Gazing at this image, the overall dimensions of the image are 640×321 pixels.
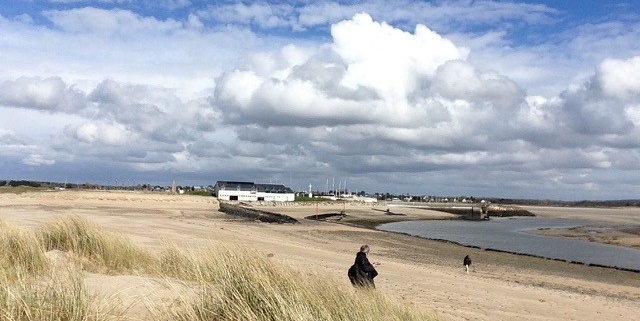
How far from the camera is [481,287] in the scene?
18.1 meters

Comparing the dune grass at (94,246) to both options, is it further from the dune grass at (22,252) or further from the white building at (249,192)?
the white building at (249,192)

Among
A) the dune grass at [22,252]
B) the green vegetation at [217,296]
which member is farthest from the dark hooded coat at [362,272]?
the dune grass at [22,252]

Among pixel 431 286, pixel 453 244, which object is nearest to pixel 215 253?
pixel 431 286

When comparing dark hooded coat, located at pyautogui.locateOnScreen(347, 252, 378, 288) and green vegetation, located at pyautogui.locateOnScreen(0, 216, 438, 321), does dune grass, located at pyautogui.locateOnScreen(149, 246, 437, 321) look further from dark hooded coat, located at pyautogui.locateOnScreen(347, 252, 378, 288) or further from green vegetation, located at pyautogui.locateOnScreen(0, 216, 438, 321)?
dark hooded coat, located at pyautogui.locateOnScreen(347, 252, 378, 288)

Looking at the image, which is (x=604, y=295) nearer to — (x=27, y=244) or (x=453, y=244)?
(x=27, y=244)

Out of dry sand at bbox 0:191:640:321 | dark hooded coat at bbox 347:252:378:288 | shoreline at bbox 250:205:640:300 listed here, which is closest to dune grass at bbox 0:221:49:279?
dry sand at bbox 0:191:640:321

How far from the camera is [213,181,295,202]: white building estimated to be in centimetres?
10806

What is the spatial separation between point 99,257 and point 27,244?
173 cm

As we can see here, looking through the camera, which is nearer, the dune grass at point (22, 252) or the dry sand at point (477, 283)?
the dune grass at point (22, 252)

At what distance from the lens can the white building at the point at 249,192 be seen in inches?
4254

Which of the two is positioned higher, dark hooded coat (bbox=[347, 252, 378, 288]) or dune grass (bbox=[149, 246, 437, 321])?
dune grass (bbox=[149, 246, 437, 321])

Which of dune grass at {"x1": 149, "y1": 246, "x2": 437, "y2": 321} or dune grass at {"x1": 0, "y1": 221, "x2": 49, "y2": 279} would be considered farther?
dune grass at {"x1": 0, "y1": 221, "x2": 49, "y2": 279}

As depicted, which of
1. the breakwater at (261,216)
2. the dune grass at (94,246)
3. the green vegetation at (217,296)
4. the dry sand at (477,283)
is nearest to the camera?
the green vegetation at (217,296)

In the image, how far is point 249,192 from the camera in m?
110
